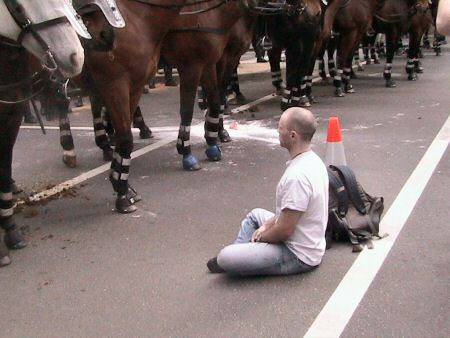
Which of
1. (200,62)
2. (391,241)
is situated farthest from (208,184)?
(391,241)

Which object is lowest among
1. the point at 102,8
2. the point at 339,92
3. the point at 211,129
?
the point at 339,92

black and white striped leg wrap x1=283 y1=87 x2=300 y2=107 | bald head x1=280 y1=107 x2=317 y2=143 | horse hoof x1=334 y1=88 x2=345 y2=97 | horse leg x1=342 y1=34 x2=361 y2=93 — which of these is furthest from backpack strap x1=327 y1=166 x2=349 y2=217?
horse hoof x1=334 y1=88 x2=345 y2=97

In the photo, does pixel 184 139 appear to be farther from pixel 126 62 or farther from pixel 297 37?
pixel 297 37

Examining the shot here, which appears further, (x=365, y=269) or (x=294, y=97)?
(x=294, y=97)

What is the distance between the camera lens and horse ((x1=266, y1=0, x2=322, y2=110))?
8523 millimetres

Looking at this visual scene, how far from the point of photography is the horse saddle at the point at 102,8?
4492mm

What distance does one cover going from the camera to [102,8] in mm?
4492

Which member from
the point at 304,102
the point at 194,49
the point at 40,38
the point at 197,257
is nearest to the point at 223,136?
the point at 194,49

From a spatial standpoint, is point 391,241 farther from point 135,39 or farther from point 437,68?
point 437,68

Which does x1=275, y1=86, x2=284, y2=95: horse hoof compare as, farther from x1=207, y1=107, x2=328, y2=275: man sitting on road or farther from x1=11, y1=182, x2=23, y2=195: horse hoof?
x1=207, y1=107, x2=328, y2=275: man sitting on road

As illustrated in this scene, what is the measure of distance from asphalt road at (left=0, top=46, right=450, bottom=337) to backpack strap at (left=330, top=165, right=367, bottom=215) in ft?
1.07

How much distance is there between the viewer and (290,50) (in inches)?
369

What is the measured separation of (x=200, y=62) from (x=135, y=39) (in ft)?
5.09

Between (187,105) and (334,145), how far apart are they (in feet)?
6.22
